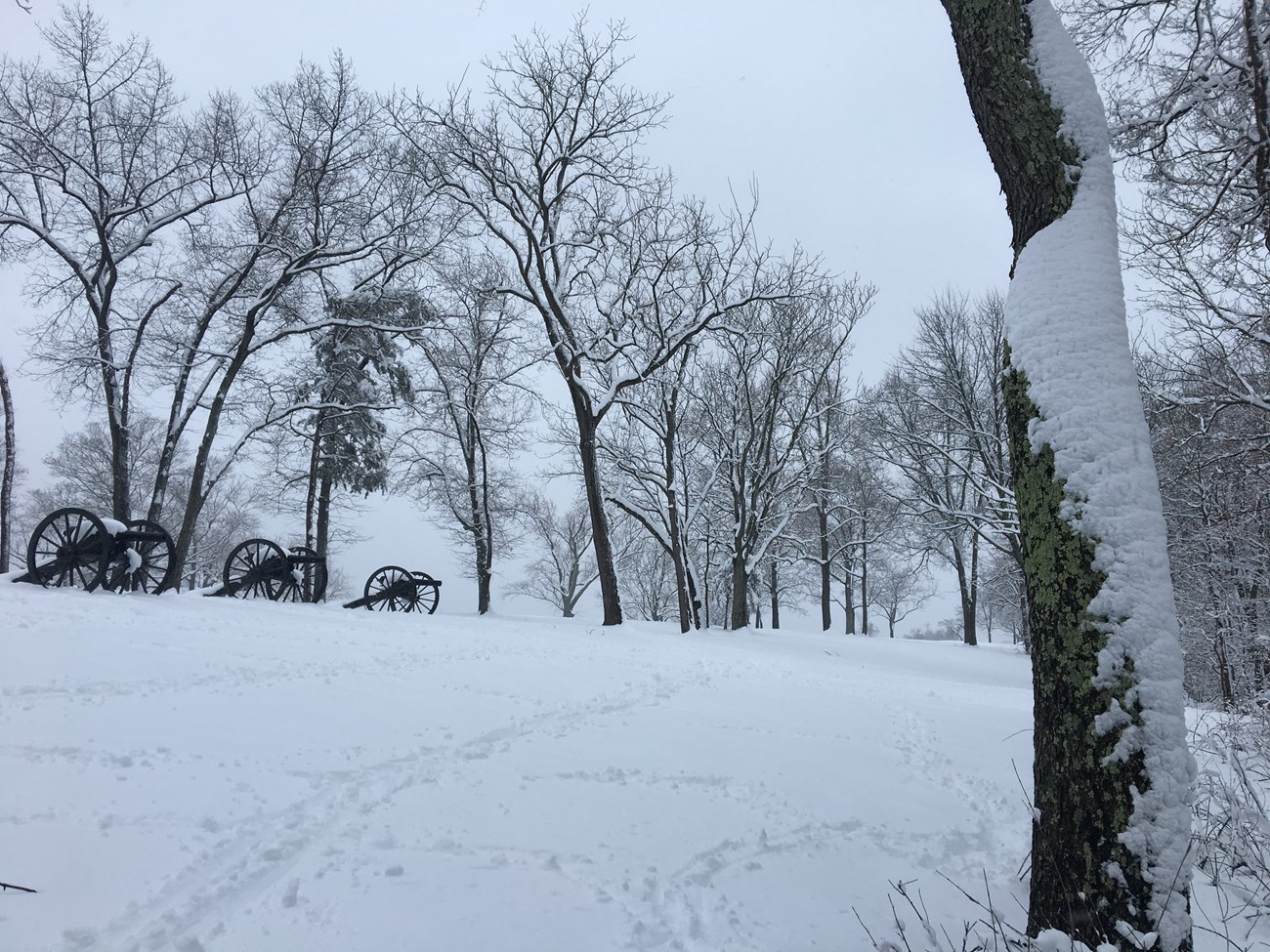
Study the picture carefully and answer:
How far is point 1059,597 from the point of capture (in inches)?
92.6

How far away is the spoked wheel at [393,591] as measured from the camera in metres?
14.5

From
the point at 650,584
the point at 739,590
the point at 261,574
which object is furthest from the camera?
the point at 650,584

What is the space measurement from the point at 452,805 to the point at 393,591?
41.2 feet

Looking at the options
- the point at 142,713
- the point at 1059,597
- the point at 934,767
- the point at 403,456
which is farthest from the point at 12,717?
the point at 403,456

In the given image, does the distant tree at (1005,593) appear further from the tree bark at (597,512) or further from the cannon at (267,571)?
the cannon at (267,571)

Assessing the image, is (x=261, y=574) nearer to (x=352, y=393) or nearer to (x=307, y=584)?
(x=307, y=584)

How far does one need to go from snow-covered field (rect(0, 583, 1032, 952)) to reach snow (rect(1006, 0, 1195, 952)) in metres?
0.97

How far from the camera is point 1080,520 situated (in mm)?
2332

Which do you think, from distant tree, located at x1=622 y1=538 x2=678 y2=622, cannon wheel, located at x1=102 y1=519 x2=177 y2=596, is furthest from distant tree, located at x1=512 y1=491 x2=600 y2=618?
cannon wheel, located at x1=102 y1=519 x2=177 y2=596

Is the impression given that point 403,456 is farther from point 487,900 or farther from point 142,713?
point 487,900

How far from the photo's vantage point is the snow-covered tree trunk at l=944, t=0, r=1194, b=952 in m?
2.09

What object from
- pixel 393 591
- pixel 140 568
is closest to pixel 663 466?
pixel 393 591

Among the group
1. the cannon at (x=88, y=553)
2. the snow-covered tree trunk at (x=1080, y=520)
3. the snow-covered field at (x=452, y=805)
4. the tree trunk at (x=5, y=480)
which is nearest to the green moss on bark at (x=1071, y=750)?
the snow-covered tree trunk at (x=1080, y=520)

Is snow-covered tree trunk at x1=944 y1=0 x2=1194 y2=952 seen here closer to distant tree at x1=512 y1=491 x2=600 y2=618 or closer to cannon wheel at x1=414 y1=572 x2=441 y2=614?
cannon wheel at x1=414 y1=572 x2=441 y2=614
